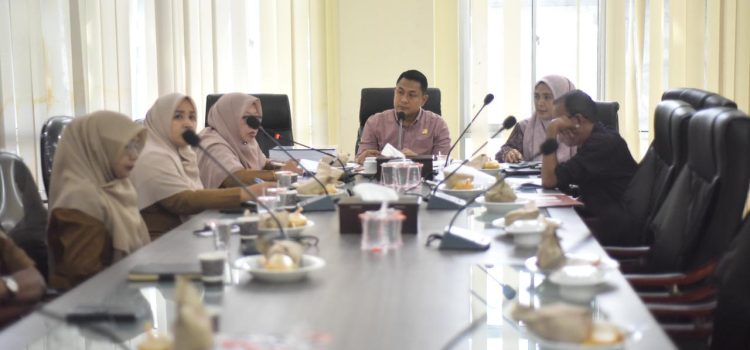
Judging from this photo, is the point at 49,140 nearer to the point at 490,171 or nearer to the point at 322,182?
the point at 322,182

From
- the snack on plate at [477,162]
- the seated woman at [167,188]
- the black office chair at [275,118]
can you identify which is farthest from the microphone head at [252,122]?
the black office chair at [275,118]

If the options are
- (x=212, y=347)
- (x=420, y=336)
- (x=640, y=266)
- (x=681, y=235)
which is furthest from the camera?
A: (x=640, y=266)

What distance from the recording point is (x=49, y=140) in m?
3.36

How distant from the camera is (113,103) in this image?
4078 mm

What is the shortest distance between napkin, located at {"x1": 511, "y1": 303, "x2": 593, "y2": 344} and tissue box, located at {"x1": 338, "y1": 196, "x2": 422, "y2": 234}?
1.12m

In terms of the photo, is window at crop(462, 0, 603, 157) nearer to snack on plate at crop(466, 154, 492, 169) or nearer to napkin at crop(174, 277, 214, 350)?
snack on plate at crop(466, 154, 492, 169)

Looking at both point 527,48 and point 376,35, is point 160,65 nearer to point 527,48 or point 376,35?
point 376,35

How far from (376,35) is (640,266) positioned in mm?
4185

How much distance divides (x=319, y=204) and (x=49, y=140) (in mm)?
1104

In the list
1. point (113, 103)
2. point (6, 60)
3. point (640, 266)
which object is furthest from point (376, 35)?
point (640, 266)

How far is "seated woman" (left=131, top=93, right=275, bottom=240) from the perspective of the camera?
126 inches

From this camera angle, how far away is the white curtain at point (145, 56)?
347cm

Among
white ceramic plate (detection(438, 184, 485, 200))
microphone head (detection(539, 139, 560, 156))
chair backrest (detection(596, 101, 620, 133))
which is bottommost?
white ceramic plate (detection(438, 184, 485, 200))

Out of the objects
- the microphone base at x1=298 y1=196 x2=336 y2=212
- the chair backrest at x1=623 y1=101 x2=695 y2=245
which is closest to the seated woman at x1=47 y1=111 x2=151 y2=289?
the microphone base at x1=298 y1=196 x2=336 y2=212
